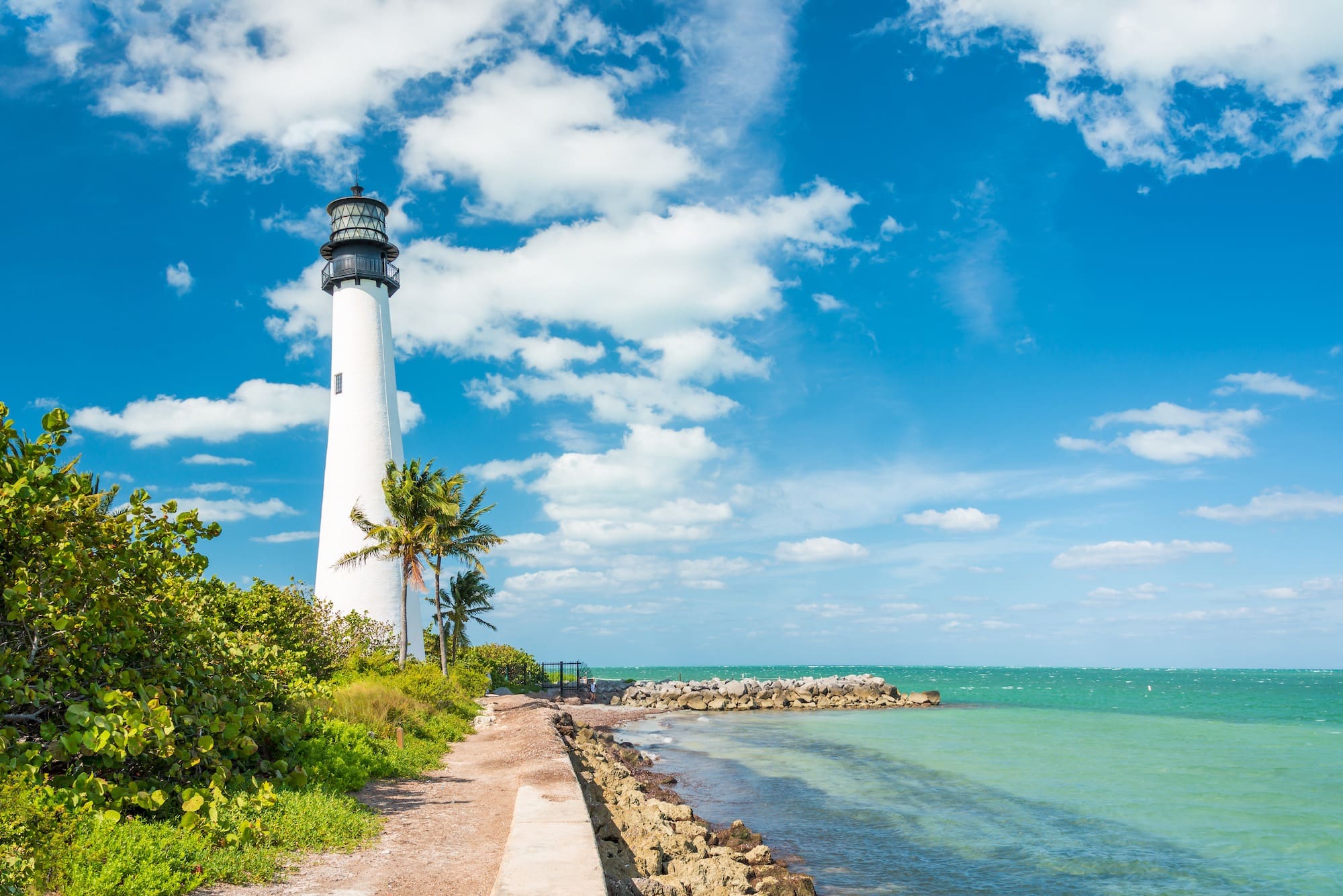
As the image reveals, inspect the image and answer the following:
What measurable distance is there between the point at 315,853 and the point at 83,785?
7.21ft

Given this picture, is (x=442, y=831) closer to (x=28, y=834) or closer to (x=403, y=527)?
(x=28, y=834)

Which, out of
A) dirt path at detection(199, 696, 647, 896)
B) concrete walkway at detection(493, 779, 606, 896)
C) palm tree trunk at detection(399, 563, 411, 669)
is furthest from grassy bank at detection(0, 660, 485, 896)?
palm tree trunk at detection(399, 563, 411, 669)

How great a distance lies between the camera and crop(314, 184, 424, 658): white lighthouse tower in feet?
92.9

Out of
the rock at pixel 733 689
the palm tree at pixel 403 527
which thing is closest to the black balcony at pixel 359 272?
the palm tree at pixel 403 527

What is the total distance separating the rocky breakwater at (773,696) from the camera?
48156 mm

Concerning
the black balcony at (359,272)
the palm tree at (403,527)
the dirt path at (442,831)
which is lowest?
the dirt path at (442,831)

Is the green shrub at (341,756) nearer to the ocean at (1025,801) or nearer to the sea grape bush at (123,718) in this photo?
the sea grape bush at (123,718)

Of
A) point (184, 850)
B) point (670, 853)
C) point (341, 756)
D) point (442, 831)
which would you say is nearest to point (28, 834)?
point (184, 850)

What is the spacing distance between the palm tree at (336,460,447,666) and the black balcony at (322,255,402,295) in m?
6.78

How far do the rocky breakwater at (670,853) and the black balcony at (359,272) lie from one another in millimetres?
20878

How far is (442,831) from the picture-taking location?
29.6 ft

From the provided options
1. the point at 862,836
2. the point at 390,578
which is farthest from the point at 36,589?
the point at 390,578

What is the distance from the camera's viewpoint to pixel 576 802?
31.3 feet

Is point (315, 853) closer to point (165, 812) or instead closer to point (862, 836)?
point (165, 812)
